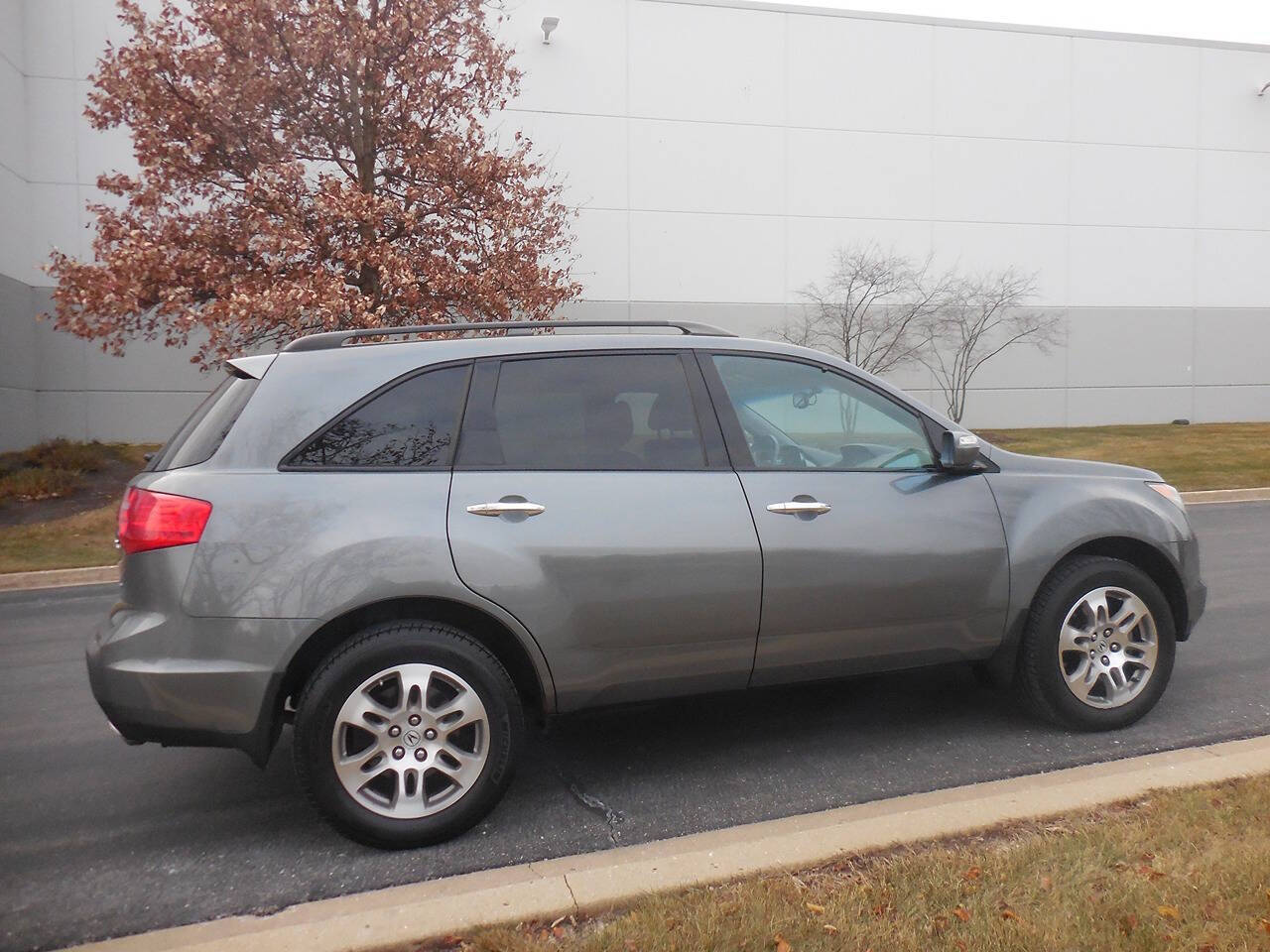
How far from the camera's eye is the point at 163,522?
354 centimetres

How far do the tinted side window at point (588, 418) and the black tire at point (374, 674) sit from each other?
68 centimetres

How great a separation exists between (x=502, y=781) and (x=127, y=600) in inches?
57.6

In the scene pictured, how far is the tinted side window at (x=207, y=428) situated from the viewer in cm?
369

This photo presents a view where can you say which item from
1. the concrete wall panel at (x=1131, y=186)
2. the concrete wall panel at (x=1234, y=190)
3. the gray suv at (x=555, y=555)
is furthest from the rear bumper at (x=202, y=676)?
the concrete wall panel at (x=1234, y=190)

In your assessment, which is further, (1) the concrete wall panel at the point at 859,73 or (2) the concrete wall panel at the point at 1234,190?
(2) the concrete wall panel at the point at 1234,190

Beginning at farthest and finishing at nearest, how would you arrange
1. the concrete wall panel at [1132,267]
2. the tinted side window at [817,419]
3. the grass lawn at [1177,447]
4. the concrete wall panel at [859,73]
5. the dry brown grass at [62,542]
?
the concrete wall panel at [1132,267] < the concrete wall panel at [859,73] < the grass lawn at [1177,447] < the dry brown grass at [62,542] < the tinted side window at [817,419]

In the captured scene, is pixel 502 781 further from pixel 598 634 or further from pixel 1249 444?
pixel 1249 444

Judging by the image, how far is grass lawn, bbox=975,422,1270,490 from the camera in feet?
55.3

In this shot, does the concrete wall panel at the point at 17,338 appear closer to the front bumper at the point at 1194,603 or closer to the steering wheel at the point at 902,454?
the steering wheel at the point at 902,454

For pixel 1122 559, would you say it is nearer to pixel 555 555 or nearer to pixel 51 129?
pixel 555 555

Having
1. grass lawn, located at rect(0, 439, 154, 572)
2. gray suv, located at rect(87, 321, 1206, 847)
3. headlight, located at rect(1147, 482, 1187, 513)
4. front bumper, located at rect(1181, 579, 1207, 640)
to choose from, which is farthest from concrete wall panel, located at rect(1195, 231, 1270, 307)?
grass lawn, located at rect(0, 439, 154, 572)

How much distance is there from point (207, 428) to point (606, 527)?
1503 mm

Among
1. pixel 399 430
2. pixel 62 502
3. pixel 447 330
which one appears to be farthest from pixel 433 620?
pixel 62 502

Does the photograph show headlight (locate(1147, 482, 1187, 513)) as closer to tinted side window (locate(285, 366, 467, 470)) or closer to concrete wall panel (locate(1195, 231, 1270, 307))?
tinted side window (locate(285, 366, 467, 470))
